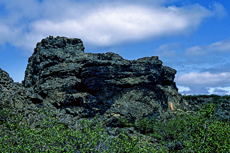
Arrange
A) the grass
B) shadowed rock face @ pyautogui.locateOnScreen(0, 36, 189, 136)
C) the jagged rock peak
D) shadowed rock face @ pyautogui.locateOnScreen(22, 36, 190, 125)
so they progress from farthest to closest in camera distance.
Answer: the jagged rock peak
shadowed rock face @ pyautogui.locateOnScreen(22, 36, 190, 125)
shadowed rock face @ pyautogui.locateOnScreen(0, 36, 189, 136)
the grass

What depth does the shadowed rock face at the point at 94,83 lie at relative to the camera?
4481 centimetres

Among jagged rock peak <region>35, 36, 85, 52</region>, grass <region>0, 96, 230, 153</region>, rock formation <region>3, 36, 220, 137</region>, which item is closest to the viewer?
grass <region>0, 96, 230, 153</region>

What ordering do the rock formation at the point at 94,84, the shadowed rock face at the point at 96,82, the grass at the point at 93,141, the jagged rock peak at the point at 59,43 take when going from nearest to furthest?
the grass at the point at 93,141 → the rock formation at the point at 94,84 → the shadowed rock face at the point at 96,82 → the jagged rock peak at the point at 59,43

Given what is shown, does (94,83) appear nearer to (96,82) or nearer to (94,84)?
(94,84)

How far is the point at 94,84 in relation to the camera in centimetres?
4638

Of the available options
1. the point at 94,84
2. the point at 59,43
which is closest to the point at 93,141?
the point at 94,84

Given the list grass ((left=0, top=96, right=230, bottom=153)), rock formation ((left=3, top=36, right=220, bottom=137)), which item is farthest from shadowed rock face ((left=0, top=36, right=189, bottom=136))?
grass ((left=0, top=96, right=230, bottom=153))

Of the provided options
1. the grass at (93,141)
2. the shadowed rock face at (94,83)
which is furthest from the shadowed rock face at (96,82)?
the grass at (93,141)

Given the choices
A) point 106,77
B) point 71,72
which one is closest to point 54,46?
point 71,72

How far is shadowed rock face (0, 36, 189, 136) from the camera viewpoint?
147 feet

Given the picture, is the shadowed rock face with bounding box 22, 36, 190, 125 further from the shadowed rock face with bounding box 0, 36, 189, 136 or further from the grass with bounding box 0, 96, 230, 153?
the grass with bounding box 0, 96, 230, 153

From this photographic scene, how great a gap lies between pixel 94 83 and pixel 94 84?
0.72 ft

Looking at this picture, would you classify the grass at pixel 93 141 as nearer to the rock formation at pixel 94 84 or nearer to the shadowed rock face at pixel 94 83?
the rock formation at pixel 94 84

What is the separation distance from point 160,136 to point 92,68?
20084 millimetres
